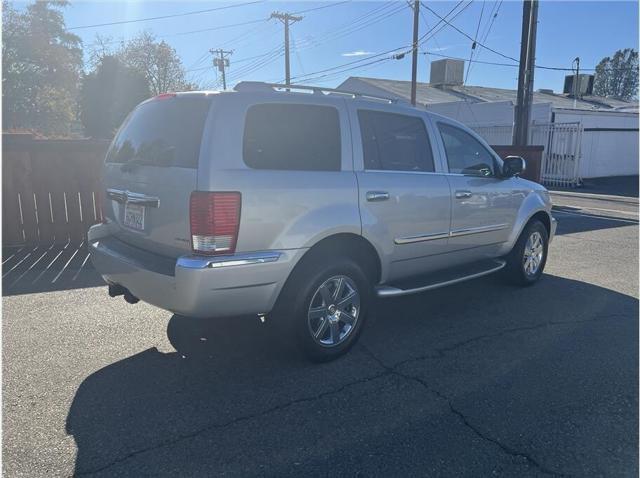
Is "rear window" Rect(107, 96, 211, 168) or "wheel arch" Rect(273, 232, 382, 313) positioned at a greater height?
"rear window" Rect(107, 96, 211, 168)

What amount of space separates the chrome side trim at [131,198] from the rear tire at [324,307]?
109 cm

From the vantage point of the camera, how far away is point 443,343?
165 inches

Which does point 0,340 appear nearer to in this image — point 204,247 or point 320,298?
point 204,247

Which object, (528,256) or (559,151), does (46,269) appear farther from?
(559,151)

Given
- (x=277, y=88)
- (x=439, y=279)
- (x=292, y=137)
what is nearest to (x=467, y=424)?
(x=439, y=279)

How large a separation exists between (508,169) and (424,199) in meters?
1.49

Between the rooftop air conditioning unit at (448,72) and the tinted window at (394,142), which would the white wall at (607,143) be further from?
the tinted window at (394,142)

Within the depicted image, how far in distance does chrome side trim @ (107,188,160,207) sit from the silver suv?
0.01 metres

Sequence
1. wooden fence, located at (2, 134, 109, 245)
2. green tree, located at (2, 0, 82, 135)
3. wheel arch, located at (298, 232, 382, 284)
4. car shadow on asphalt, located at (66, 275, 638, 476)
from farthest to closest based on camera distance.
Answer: green tree, located at (2, 0, 82, 135) → wooden fence, located at (2, 134, 109, 245) → wheel arch, located at (298, 232, 382, 284) → car shadow on asphalt, located at (66, 275, 638, 476)

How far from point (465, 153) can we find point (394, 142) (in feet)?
3.54

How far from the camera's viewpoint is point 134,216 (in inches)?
144

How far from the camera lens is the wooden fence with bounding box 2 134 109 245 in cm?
695

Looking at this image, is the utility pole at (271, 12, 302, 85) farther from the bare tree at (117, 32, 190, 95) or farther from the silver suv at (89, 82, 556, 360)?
the silver suv at (89, 82, 556, 360)

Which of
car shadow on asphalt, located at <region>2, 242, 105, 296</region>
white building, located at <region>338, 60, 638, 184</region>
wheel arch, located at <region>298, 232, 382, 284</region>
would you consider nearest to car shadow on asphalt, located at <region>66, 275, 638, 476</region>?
wheel arch, located at <region>298, 232, 382, 284</region>
